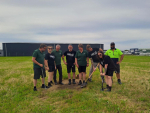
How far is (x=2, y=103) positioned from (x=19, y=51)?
51.7m

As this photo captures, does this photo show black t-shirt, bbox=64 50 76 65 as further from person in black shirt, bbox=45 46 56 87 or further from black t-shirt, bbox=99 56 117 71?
black t-shirt, bbox=99 56 117 71

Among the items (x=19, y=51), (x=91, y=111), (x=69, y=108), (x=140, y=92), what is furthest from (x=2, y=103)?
(x=19, y=51)

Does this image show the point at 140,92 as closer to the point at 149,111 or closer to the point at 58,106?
the point at 149,111

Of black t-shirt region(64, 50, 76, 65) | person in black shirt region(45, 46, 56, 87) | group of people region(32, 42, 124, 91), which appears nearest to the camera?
group of people region(32, 42, 124, 91)

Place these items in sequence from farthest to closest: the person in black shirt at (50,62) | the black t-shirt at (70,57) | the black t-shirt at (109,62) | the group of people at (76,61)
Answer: the black t-shirt at (70,57)
the person in black shirt at (50,62)
the group of people at (76,61)
the black t-shirt at (109,62)

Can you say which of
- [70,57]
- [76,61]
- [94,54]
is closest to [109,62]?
[94,54]

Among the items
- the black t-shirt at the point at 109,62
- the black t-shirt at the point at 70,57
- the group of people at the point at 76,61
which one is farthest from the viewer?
the black t-shirt at the point at 70,57

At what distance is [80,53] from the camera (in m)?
6.34

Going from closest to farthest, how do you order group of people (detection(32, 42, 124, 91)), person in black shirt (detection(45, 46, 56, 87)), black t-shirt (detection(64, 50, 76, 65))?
group of people (detection(32, 42, 124, 91)), person in black shirt (detection(45, 46, 56, 87)), black t-shirt (detection(64, 50, 76, 65))

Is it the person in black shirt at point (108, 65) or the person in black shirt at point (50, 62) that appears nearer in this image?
the person in black shirt at point (108, 65)

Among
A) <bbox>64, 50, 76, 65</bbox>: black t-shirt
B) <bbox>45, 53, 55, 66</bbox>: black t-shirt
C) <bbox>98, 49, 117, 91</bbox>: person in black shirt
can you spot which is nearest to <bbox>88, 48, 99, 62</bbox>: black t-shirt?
<bbox>64, 50, 76, 65</bbox>: black t-shirt

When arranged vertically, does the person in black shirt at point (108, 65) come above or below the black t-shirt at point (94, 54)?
below

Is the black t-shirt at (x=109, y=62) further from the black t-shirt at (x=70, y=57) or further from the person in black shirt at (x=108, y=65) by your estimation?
the black t-shirt at (x=70, y=57)

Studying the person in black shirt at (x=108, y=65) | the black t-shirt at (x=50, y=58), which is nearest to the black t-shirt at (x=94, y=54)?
the person in black shirt at (x=108, y=65)
